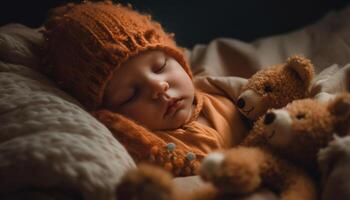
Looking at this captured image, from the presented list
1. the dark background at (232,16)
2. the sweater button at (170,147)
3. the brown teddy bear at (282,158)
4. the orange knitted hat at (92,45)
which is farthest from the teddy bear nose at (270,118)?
the dark background at (232,16)

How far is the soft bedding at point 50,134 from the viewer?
0.66 m

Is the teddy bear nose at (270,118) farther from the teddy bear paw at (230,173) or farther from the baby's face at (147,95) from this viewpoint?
the baby's face at (147,95)

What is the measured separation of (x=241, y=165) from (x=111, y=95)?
0.41 meters

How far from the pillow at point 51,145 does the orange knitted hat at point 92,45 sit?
0.06 m

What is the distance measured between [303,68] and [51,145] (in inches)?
21.3

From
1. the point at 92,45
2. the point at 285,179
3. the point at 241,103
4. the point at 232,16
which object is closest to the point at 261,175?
the point at 285,179

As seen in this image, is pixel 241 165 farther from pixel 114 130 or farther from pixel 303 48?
pixel 303 48

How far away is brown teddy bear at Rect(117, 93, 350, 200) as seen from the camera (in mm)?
619

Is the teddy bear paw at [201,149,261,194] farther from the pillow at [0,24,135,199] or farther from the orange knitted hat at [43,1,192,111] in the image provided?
the orange knitted hat at [43,1,192,111]

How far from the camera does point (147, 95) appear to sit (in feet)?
3.02

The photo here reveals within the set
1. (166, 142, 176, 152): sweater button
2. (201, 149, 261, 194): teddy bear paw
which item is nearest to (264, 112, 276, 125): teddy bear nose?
(201, 149, 261, 194): teddy bear paw

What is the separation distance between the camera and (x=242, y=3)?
153 centimetres

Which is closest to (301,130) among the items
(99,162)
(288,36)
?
(99,162)

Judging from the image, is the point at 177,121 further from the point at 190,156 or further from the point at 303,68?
the point at 303,68
